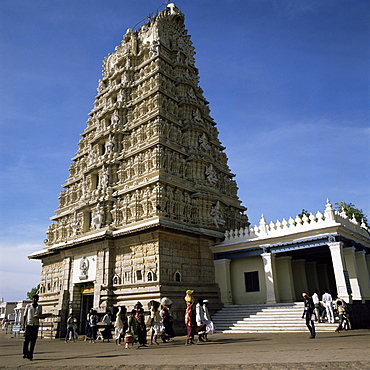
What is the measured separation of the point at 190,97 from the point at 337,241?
17.3 m

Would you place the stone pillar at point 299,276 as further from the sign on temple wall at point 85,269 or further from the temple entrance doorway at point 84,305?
the temple entrance doorway at point 84,305

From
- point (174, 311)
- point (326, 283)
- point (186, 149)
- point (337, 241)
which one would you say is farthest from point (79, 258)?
point (326, 283)

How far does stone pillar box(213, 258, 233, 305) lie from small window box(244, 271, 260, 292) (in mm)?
1216

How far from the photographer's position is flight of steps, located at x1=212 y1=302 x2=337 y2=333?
17.0 meters

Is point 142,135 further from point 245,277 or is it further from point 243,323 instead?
point 243,323

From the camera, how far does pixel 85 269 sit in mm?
23781

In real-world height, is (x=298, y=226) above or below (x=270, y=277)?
above

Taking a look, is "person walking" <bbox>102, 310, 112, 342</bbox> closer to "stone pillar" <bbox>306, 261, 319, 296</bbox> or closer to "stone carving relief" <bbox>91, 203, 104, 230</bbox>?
"stone carving relief" <bbox>91, 203, 104, 230</bbox>

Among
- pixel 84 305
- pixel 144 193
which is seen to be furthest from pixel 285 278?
→ pixel 84 305

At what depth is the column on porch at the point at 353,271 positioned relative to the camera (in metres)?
19.5

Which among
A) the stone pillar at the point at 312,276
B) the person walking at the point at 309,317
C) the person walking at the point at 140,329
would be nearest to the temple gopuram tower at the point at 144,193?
the person walking at the point at 140,329

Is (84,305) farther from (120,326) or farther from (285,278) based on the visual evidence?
(285,278)

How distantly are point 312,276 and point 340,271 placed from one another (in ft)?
30.0

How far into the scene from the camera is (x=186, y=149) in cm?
2689
